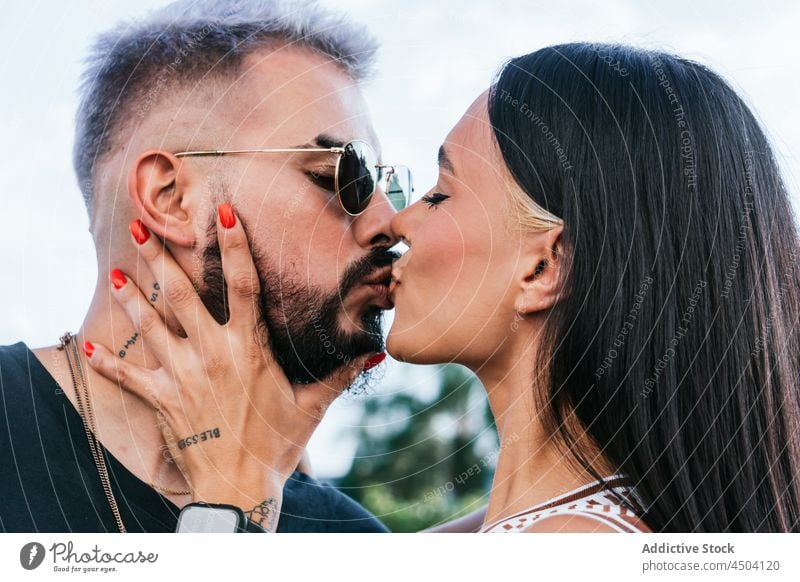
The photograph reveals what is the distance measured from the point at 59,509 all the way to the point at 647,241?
1522mm

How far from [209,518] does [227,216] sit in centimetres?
80

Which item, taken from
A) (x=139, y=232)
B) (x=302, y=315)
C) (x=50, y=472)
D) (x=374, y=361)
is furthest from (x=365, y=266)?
(x=50, y=472)

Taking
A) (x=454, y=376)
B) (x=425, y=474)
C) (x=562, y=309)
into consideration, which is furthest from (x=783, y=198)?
(x=425, y=474)

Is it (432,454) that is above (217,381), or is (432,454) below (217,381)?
below

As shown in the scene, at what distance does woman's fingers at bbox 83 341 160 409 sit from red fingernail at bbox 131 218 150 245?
11.5 inches

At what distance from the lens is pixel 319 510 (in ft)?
9.61

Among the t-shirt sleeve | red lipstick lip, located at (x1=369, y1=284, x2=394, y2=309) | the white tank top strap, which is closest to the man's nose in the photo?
red lipstick lip, located at (x1=369, y1=284, x2=394, y2=309)

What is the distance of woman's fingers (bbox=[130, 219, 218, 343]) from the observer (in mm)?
2420

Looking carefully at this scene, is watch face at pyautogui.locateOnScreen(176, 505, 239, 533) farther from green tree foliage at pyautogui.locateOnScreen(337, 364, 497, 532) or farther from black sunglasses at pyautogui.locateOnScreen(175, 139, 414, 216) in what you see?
green tree foliage at pyautogui.locateOnScreen(337, 364, 497, 532)

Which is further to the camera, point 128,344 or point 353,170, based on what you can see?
point 353,170

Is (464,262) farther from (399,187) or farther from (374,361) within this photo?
(374,361)

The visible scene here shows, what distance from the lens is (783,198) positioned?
7.22 feet

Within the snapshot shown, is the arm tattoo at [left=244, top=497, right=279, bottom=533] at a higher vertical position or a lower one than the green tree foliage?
higher
